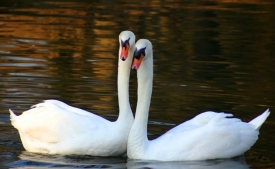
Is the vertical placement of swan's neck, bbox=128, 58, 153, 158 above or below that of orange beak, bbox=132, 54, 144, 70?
below

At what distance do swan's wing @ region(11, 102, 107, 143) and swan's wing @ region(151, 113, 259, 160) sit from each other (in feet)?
2.86

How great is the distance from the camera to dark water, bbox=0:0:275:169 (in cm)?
1100

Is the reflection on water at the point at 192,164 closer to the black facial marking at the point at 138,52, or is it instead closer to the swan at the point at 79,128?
the swan at the point at 79,128

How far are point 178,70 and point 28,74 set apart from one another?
287cm

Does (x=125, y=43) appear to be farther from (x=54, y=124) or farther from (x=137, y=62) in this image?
(x=54, y=124)

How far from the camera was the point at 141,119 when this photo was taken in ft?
32.5

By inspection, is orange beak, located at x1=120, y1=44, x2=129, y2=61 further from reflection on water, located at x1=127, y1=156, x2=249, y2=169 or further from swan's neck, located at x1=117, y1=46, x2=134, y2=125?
reflection on water, located at x1=127, y1=156, x2=249, y2=169

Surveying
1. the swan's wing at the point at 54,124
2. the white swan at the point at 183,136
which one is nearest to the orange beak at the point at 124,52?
the white swan at the point at 183,136

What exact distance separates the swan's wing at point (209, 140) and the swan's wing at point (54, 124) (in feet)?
2.86

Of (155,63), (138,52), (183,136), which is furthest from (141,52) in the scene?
(155,63)

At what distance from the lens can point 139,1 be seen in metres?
28.9

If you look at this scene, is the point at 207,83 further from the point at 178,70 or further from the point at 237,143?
the point at 237,143

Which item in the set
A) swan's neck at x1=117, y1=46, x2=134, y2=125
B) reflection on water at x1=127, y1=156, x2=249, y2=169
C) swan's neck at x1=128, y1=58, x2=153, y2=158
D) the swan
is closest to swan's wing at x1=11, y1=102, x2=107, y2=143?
the swan

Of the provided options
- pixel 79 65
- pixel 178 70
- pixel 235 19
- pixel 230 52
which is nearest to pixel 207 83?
pixel 178 70
